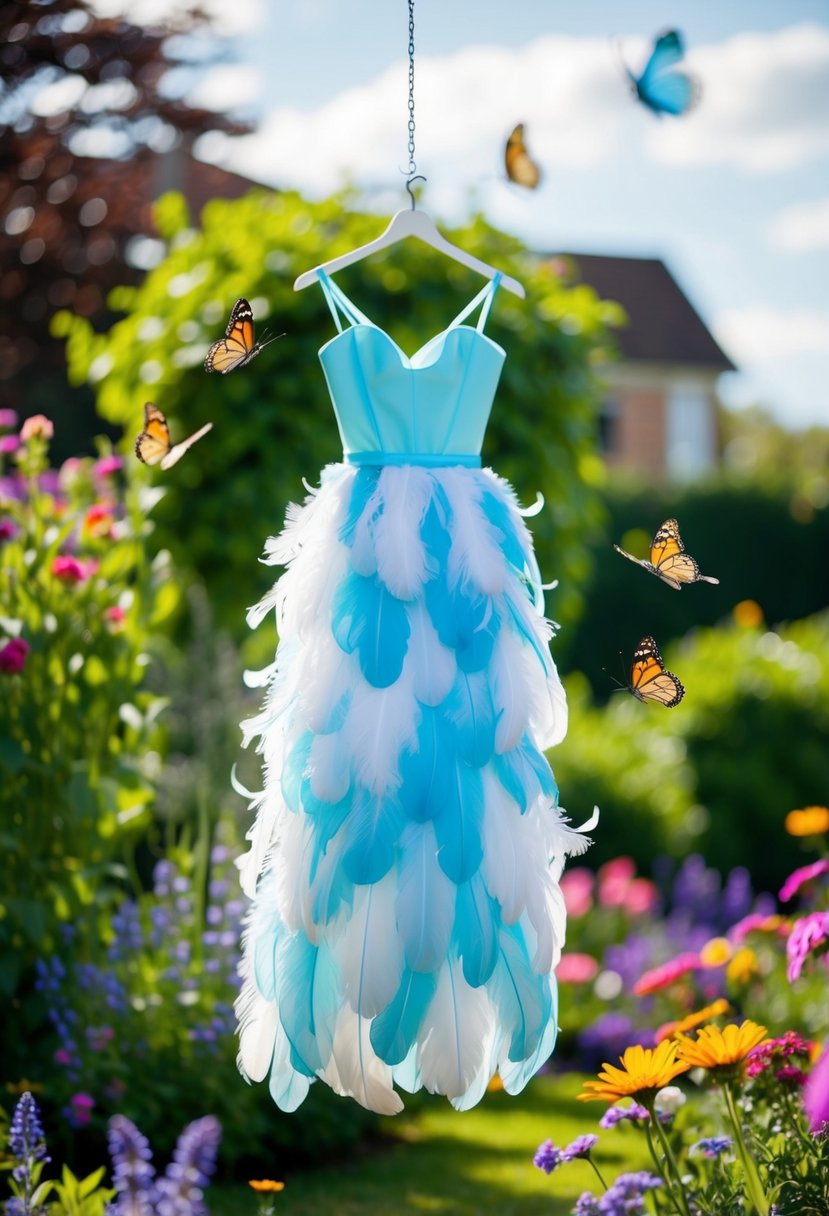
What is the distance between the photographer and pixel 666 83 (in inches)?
118

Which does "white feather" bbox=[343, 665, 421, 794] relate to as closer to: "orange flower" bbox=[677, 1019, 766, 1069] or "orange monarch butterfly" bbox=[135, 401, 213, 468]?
"orange flower" bbox=[677, 1019, 766, 1069]

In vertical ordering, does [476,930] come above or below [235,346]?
below

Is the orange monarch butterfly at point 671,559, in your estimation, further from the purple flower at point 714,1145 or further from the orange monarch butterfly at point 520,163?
the orange monarch butterfly at point 520,163

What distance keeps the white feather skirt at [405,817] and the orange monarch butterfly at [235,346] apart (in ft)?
1.12

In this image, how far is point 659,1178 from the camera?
90.3 inches

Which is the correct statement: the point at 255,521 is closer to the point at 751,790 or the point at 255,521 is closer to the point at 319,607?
the point at 319,607

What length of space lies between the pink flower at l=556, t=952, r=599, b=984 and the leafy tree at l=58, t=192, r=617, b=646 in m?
1.28

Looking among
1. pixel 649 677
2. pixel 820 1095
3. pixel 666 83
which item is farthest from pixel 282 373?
pixel 820 1095

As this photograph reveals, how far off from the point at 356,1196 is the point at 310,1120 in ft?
0.97

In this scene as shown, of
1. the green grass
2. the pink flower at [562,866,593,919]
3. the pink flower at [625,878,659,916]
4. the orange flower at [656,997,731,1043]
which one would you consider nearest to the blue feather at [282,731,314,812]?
the orange flower at [656,997,731,1043]

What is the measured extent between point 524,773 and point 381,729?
0.91 ft

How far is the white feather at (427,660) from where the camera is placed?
2.18 m

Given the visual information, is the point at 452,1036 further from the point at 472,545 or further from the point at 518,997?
the point at 472,545

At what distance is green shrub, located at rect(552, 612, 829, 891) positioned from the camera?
19.5 feet
